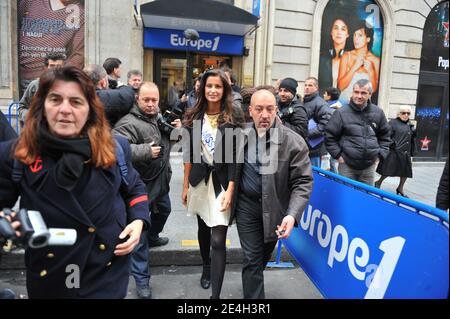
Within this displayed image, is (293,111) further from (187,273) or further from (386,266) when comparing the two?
(386,266)

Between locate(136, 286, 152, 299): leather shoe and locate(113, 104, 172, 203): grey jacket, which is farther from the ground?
locate(113, 104, 172, 203): grey jacket

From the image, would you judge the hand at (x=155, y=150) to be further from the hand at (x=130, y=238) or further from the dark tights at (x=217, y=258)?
the hand at (x=130, y=238)

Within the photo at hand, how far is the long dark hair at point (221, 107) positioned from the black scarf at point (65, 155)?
1.63 m

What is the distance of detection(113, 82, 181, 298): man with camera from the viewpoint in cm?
315

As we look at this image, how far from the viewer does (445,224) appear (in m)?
1.86

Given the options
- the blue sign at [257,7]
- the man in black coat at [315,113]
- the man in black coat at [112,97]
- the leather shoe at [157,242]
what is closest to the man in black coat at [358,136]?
the man in black coat at [315,113]

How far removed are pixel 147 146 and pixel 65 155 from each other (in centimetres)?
148

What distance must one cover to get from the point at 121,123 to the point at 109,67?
1.60 metres

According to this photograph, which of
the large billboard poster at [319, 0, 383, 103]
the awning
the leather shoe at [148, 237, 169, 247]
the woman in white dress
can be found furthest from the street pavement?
the large billboard poster at [319, 0, 383, 103]

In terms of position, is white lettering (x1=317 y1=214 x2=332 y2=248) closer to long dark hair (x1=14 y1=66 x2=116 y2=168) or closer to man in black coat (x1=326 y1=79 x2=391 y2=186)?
man in black coat (x1=326 y1=79 x2=391 y2=186)

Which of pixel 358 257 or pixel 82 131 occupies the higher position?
pixel 82 131

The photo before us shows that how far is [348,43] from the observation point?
10.5 meters

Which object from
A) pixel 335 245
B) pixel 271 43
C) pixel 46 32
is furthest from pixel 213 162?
pixel 46 32

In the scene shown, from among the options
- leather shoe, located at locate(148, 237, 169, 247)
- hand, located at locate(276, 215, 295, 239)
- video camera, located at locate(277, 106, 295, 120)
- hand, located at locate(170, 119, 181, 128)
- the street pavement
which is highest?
video camera, located at locate(277, 106, 295, 120)
